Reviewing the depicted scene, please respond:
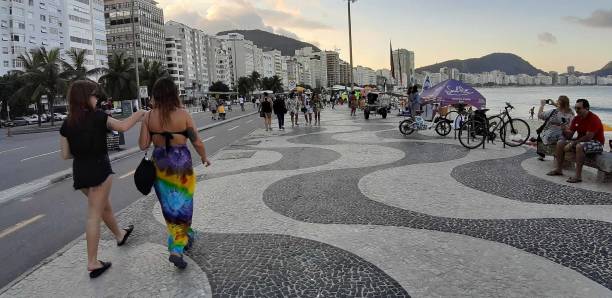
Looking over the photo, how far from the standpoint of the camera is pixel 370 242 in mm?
4789

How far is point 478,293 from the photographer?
11.7 feet

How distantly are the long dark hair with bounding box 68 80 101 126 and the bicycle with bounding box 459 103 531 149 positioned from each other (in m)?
10.0

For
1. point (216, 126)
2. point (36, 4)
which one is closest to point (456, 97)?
point (216, 126)

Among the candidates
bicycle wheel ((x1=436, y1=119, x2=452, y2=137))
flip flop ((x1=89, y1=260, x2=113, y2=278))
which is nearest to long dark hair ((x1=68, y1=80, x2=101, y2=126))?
flip flop ((x1=89, y1=260, x2=113, y2=278))

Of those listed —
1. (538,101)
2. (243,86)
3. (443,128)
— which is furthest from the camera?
(243,86)

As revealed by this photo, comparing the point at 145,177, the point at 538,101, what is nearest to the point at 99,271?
the point at 145,177

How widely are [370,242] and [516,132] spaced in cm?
965

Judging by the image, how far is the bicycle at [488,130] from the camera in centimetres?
1204

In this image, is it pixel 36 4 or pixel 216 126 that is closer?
pixel 216 126

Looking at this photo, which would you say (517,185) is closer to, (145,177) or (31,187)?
(145,177)

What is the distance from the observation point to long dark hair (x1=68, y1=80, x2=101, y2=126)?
402cm

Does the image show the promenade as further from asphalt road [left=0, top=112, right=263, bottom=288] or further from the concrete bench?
asphalt road [left=0, top=112, right=263, bottom=288]

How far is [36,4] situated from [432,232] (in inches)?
3748

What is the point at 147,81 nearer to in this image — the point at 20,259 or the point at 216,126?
the point at 216,126
